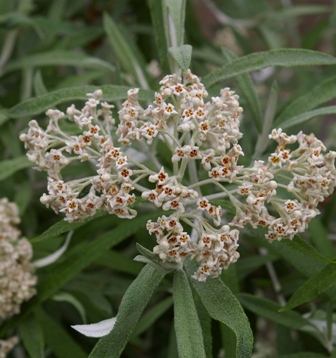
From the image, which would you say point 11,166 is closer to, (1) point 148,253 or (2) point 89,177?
(2) point 89,177

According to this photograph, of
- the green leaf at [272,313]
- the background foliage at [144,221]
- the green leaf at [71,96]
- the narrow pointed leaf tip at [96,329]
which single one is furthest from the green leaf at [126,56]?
the narrow pointed leaf tip at [96,329]

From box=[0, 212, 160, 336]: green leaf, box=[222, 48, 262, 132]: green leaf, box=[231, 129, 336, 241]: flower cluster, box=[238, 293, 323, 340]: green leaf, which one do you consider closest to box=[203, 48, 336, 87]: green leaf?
box=[222, 48, 262, 132]: green leaf

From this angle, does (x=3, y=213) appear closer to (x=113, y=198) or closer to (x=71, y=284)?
(x=71, y=284)

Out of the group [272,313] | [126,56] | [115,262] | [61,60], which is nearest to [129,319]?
[272,313]

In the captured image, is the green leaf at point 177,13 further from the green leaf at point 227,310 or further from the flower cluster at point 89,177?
the green leaf at point 227,310

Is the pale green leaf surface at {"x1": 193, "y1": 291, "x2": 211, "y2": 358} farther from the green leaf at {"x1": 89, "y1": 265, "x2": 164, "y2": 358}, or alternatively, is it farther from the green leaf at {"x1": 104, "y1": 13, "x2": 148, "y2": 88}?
the green leaf at {"x1": 104, "y1": 13, "x2": 148, "y2": 88}
